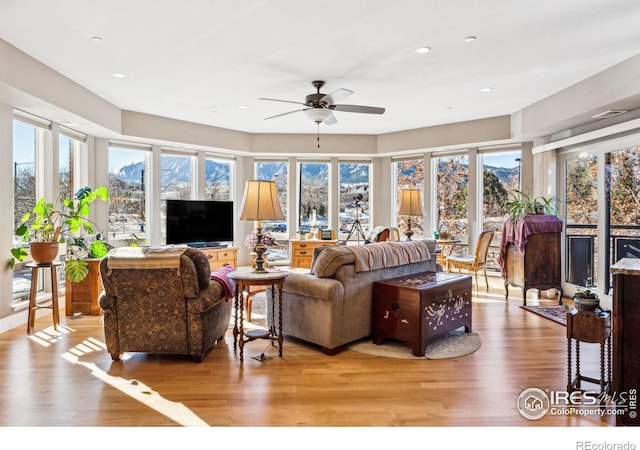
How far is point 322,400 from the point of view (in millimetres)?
2512

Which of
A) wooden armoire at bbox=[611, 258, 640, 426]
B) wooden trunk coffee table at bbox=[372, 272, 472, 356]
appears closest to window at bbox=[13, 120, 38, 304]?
wooden trunk coffee table at bbox=[372, 272, 472, 356]

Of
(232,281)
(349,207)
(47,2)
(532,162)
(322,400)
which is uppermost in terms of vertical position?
(47,2)

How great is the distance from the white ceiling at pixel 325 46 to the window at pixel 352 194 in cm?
268

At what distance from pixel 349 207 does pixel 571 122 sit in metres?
4.10

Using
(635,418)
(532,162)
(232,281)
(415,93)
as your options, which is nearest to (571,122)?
(532,162)

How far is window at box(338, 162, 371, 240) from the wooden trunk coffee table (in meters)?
4.28

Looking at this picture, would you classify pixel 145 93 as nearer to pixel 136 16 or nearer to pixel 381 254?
pixel 136 16

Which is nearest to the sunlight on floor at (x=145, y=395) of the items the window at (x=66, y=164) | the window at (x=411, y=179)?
the window at (x=66, y=164)

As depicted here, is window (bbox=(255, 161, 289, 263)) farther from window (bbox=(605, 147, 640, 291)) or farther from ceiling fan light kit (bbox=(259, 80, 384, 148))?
window (bbox=(605, 147, 640, 291))

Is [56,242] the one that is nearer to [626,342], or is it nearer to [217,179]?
[217,179]

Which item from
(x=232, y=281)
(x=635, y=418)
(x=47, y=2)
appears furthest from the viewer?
(x=232, y=281)

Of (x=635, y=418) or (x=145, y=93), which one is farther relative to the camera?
(x=145, y=93)

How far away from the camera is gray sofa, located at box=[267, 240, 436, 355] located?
329 cm

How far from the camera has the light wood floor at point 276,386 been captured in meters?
2.29
